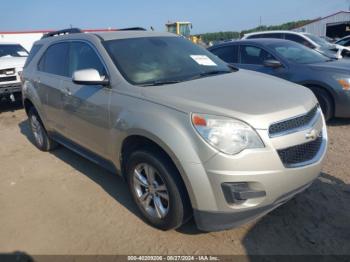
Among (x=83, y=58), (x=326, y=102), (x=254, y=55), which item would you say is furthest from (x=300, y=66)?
(x=83, y=58)

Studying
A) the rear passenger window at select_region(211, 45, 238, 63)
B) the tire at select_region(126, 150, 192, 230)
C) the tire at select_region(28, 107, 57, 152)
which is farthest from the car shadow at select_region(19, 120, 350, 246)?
the rear passenger window at select_region(211, 45, 238, 63)

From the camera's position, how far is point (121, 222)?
11.3ft

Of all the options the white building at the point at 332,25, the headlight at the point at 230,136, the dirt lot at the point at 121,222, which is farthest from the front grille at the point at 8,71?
the white building at the point at 332,25

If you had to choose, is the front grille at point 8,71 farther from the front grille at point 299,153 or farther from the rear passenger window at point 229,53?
the front grille at point 299,153

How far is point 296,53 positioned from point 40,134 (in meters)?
4.92

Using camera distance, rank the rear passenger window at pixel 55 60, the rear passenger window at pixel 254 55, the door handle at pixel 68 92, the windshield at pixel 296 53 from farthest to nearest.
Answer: the rear passenger window at pixel 254 55
the windshield at pixel 296 53
the rear passenger window at pixel 55 60
the door handle at pixel 68 92

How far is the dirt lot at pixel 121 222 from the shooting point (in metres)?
2.97

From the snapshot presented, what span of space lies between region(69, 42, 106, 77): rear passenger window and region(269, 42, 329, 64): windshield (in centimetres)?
395

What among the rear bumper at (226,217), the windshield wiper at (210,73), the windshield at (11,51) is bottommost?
the rear bumper at (226,217)

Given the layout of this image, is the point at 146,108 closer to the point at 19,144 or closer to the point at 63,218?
the point at 63,218

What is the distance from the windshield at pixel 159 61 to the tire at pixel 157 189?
2.53ft

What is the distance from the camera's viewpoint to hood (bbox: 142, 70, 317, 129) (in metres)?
2.66

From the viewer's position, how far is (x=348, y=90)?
572 cm

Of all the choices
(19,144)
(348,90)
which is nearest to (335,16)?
(348,90)
